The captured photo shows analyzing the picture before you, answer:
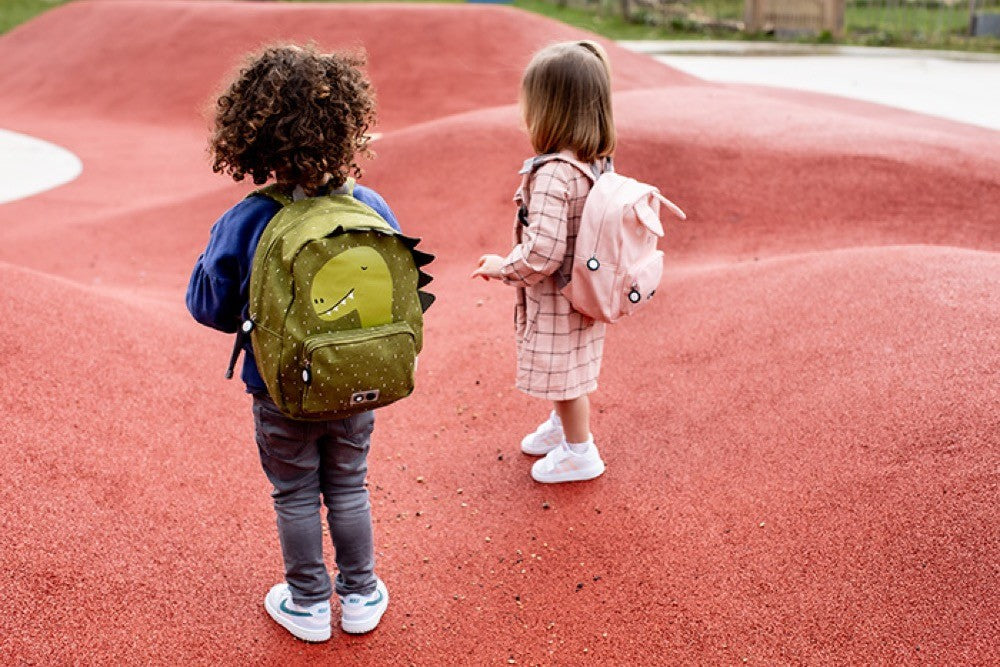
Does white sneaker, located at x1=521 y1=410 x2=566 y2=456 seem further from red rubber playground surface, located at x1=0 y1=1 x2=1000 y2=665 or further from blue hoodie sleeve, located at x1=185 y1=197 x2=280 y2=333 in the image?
blue hoodie sleeve, located at x1=185 y1=197 x2=280 y2=333

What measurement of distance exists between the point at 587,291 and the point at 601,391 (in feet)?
4.60

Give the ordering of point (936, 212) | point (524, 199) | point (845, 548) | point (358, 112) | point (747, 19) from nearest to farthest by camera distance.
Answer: point (358, 112) < point (845, 548) < point (524, 199) < point (936, 212) < point (747, 19)

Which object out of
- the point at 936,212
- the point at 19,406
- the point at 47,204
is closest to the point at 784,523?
the point at 19,406

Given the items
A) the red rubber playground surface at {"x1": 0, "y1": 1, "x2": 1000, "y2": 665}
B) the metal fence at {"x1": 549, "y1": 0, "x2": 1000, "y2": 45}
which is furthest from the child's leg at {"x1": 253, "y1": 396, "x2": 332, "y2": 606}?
the metal fence at {"x1": 549, "y1": 0, "x2": 1000, "y2": 45}

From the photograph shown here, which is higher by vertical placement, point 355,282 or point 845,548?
point 355,282

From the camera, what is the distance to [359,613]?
9.64ft

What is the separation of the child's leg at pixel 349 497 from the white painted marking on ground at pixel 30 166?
7.86 metres

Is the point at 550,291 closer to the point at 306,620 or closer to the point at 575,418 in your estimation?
the point at 575,418

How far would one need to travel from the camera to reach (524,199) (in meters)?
3.51

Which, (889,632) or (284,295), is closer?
(284,295)

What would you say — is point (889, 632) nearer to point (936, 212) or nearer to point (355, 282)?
point (355, 282)

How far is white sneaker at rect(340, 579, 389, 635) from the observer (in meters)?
2.94

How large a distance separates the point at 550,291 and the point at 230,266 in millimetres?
1310

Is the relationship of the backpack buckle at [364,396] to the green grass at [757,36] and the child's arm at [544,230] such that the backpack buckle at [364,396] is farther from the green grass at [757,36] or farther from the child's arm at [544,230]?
the green grass at [757,36]
